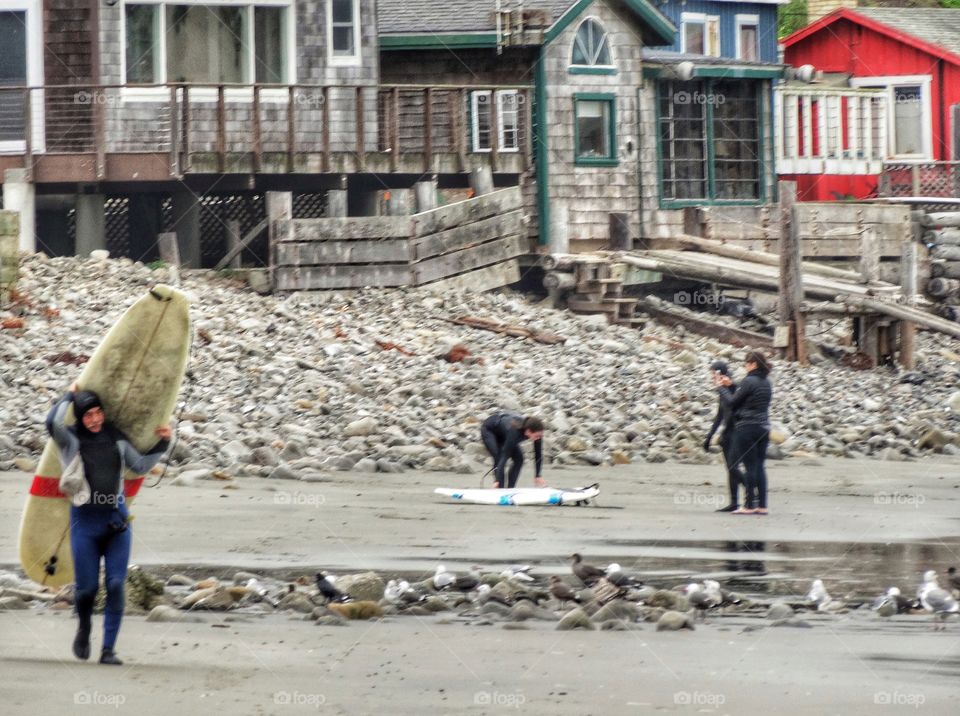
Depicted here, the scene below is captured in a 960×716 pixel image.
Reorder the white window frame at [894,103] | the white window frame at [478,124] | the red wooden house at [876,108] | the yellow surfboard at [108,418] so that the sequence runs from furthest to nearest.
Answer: the white window frame at [894,103] → the red wooden house at [876,108] → the white window frame at [478,124] → the yellow surfboard at [108,418]

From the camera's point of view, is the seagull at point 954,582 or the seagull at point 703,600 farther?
the seagull at point 954,582

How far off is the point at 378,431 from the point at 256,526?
581 centimetres

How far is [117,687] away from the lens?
932 cm

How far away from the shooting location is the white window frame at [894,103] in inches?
1758

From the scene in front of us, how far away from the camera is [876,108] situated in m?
40.9

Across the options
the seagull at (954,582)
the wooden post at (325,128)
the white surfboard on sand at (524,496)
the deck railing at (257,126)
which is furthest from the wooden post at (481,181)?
the seagull at (954,582)

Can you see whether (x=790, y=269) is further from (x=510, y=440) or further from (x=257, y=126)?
(x=510, y=440)

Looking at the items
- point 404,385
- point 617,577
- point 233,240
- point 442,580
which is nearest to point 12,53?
point 233,240

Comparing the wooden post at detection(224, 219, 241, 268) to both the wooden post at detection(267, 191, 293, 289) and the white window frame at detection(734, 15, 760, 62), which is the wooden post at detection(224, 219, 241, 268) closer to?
the wooden post at detection(267, 191, 293, 289)

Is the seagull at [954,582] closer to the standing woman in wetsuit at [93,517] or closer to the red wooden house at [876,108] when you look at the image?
the standing woman in wetsuit at [93,517]

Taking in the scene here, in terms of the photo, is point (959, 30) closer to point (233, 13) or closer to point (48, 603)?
point (233, 13)

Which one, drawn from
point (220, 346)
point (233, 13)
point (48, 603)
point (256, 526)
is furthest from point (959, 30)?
point (48, 603)

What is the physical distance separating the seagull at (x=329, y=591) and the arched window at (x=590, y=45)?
69.5 feet

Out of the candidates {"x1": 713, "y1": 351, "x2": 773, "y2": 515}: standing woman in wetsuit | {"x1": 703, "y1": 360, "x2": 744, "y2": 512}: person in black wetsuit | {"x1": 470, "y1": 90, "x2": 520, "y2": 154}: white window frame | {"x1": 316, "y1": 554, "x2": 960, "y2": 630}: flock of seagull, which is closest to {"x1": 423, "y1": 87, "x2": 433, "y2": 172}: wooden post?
{"x1": 470, "y1": 90, "x2": 520, "y2": 154}: white window frame
